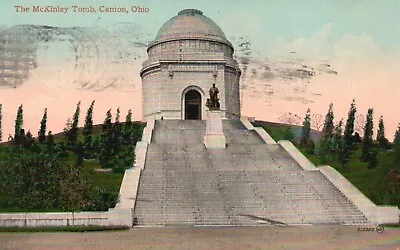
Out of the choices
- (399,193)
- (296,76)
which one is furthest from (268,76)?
(399,193)

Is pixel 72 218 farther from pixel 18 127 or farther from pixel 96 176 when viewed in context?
pixel 18 127

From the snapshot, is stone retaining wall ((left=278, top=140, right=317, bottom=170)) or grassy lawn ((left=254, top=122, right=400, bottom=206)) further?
stone retaining wall ((left=278, top=140, right=317, bottom=170))

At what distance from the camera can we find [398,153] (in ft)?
69.1

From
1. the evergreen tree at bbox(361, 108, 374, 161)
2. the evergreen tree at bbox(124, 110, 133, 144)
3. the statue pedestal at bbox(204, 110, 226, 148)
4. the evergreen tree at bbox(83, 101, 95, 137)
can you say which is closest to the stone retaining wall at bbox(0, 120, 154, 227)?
the statue pedestal at bbox(204, 110, 226, 148)

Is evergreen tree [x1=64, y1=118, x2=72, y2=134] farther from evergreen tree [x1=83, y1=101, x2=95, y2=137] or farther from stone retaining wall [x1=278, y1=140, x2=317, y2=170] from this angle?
stone retaining wall [x1=278, y1=140, x2=317, y2=170]

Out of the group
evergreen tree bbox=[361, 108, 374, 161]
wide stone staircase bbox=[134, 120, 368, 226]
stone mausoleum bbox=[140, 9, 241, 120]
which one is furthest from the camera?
stone mausoleum bbox=[140, 9, 241, 120]

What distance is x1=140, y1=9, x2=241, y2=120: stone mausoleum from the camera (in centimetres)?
4100

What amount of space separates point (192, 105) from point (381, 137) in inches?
609

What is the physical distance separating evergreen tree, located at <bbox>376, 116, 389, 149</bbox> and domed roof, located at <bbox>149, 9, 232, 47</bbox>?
51.2ft

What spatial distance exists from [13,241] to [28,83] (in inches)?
352

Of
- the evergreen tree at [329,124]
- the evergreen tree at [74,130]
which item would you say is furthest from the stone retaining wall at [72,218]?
the evergreen tree at [329,124]

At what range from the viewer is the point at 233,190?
64.9 ft

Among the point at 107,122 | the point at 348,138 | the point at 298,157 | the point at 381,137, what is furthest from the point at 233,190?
the point at 381,137

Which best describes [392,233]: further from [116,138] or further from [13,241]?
[116,138]
